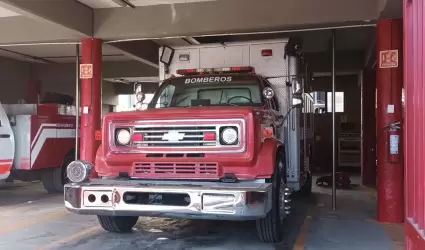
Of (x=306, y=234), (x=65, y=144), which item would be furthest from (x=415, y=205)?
(x=65, y=144)

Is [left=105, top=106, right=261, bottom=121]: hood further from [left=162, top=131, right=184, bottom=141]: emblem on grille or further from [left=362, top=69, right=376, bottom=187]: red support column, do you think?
[left=362, top=69, right=376, bottom=187]: red support column

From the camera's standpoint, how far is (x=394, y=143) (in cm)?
680

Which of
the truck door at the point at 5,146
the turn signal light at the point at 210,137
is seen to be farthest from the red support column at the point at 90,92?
the turn signal light at the point at 210,137

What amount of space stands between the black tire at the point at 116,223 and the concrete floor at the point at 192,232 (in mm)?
104

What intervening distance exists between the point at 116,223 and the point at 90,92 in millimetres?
3361

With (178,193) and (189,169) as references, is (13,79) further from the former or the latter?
(178,193)

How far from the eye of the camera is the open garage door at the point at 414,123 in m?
3.32

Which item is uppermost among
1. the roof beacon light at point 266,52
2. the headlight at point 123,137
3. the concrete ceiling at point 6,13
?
the concrete ceiling at point 6,13

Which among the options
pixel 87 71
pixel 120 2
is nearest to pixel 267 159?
pixel 120 2

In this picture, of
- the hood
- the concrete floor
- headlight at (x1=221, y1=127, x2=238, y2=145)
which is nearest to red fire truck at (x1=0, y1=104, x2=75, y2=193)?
the concrete floor

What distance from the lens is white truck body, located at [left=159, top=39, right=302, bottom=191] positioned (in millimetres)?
6840

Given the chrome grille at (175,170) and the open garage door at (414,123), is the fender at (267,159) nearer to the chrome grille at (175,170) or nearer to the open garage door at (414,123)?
the chrome grille at (175,170)

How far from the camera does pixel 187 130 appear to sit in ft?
16.8

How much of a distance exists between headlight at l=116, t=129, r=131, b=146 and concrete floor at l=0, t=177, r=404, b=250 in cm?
126
